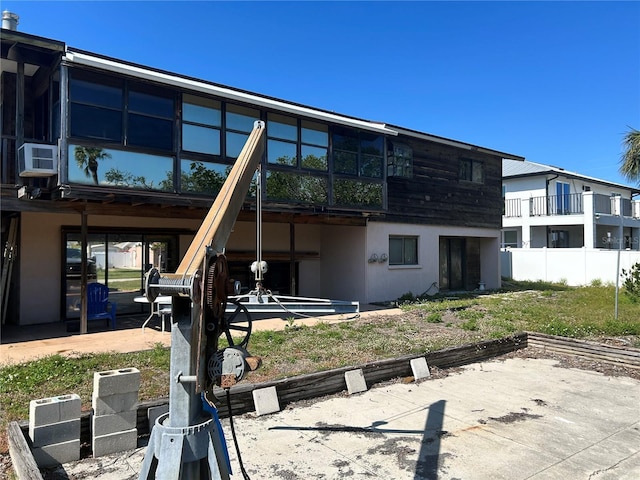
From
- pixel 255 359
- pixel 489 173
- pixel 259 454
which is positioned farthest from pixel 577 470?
pixel 489 173

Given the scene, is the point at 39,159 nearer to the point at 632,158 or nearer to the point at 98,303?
the point at 98,303

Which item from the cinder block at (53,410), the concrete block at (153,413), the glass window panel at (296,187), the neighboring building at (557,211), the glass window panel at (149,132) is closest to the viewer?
the cinder block at (53,410)

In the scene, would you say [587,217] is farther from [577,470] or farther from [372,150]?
[577,470]

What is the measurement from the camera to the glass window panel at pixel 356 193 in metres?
12.7

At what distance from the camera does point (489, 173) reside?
18672mm

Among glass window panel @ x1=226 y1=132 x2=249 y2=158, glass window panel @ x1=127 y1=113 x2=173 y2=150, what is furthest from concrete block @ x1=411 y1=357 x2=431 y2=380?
glass window panel @ x1=127 y1=113 x2=173 y2=150

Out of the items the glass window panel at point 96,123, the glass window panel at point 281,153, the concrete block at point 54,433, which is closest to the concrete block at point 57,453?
the concrete block at point 54,433

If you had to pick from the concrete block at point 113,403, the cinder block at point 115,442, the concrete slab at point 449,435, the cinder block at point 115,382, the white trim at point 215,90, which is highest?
the white trim at point 215,90

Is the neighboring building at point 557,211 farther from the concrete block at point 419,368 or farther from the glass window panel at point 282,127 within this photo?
the concrete block at point 419,368

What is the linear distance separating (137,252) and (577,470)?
424 inches

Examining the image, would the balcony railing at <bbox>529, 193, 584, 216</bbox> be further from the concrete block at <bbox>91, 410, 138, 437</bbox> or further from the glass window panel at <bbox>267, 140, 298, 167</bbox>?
the concrete block at <bbox>91, 410, 138, 437</bbox>

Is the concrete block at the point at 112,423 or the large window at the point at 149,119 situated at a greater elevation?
the large window at the point at 149,119

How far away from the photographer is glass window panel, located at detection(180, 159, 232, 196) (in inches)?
389

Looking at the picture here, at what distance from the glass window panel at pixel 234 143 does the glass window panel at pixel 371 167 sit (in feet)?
13.0
